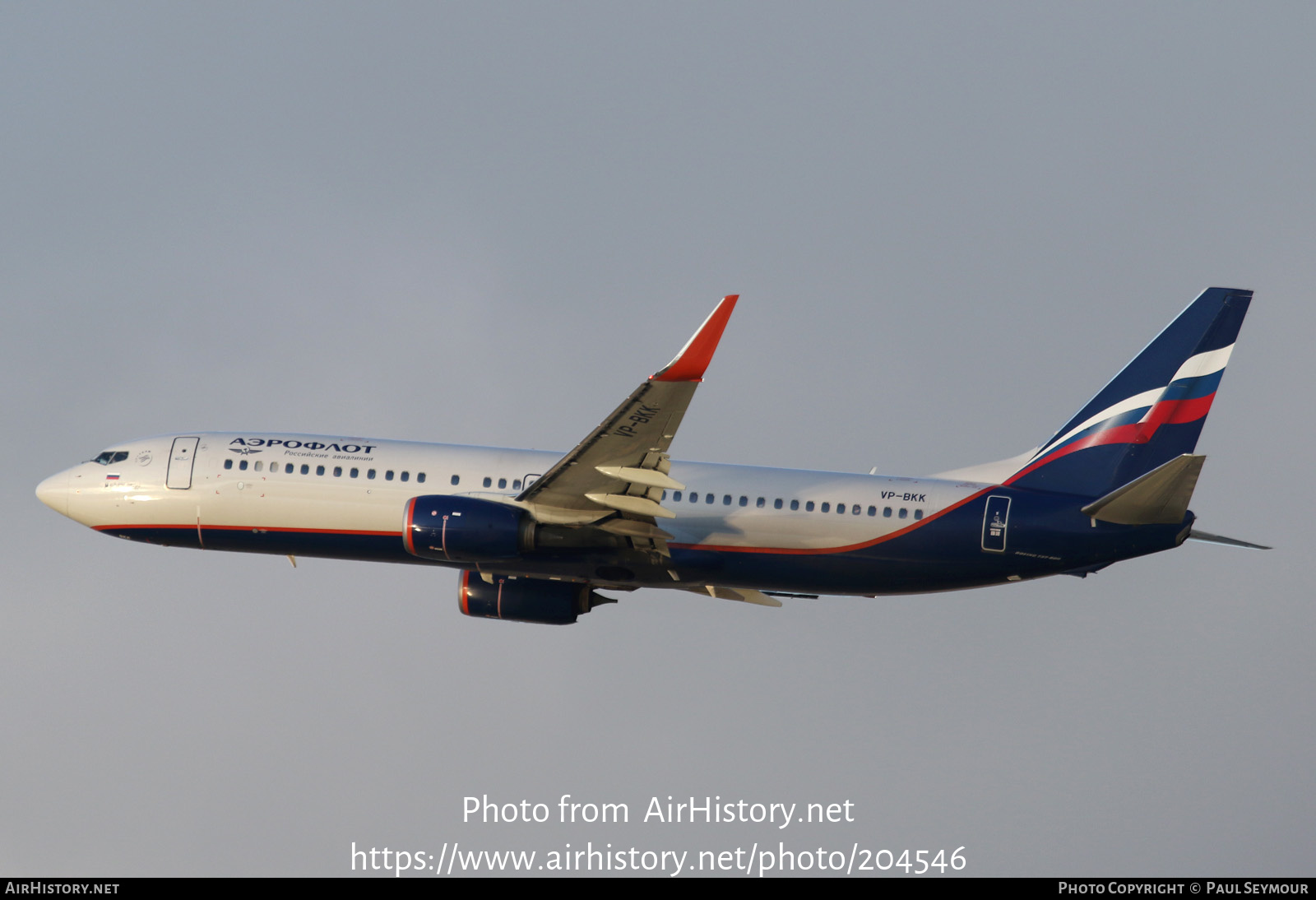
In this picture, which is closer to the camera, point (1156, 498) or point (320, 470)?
point (1156, 498)

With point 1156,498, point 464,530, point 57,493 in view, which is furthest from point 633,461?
point 57,493

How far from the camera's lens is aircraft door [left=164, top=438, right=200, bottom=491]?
133 feet

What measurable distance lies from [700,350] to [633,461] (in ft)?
14.4

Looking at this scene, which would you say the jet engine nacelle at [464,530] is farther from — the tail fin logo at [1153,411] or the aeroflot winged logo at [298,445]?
the tail fin logo at [1153,411]

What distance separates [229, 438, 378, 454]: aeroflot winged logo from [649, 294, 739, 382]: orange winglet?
38.5 feet

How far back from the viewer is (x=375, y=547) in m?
39.0

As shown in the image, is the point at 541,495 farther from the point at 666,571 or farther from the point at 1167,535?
the point at 1167,535

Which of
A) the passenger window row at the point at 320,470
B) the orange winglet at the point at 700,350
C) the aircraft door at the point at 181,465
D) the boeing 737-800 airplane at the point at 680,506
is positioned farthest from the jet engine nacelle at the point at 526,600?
the orange winglet at the point at 700,350

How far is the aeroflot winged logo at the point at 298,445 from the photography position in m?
40.1

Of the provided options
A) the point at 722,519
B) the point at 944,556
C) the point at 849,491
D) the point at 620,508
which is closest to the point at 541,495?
the point at 620,508

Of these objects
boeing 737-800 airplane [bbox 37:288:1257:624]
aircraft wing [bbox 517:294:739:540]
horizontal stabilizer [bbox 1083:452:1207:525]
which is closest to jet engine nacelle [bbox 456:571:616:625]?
boeing 737-800 airplane [bbox 37:288:1257:624]

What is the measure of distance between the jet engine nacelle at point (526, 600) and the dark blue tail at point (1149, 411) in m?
12.3

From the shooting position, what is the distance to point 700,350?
103 feet

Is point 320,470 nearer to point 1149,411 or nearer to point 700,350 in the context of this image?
point 700,350
